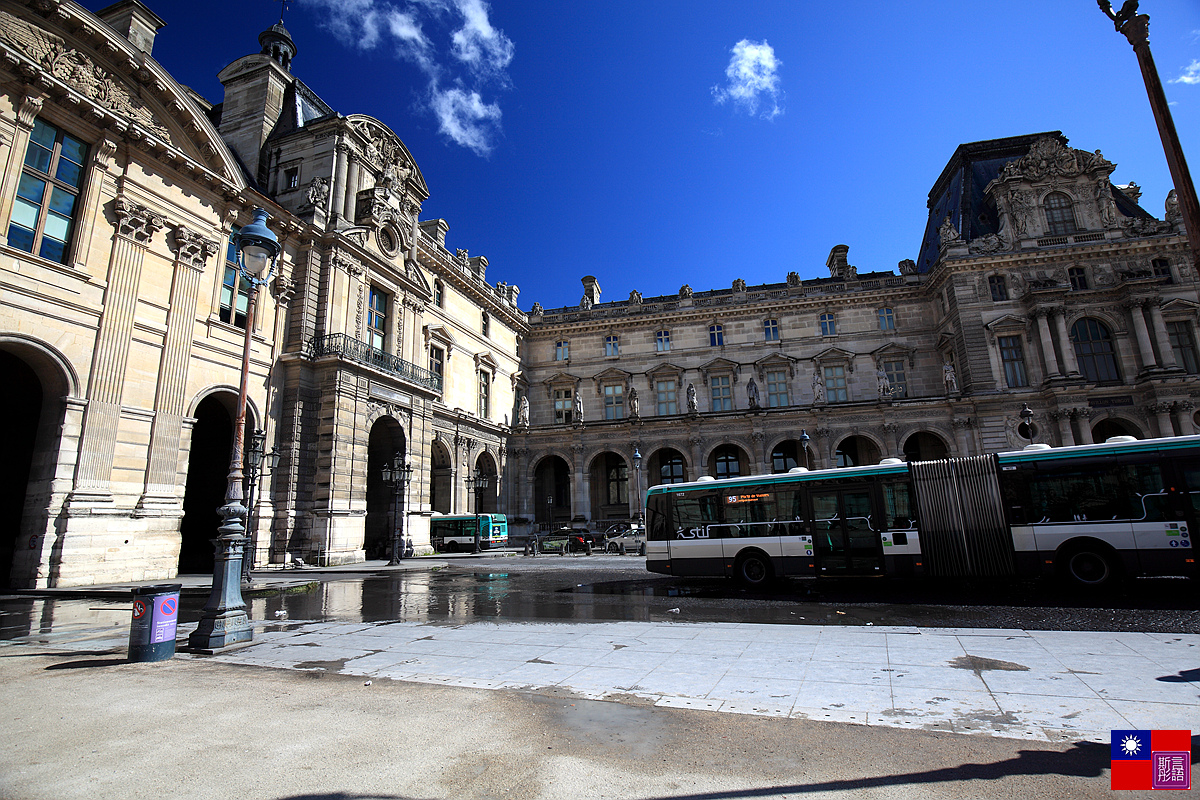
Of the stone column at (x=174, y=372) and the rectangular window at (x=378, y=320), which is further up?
the rectangular window at (x=378, y=320)

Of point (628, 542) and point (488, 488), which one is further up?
point (488, 488)

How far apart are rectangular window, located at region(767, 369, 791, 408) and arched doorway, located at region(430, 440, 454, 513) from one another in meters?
22.2

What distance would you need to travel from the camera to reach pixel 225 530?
27.5 ft

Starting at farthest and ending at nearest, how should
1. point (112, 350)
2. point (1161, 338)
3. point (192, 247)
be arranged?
point (1161, 338) < point (192, 247) < point (112, 350)

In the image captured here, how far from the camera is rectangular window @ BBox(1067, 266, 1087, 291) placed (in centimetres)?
3562

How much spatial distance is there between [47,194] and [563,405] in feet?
102

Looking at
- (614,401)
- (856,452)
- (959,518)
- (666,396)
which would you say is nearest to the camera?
(959,518)

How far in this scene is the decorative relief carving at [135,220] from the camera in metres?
17.4

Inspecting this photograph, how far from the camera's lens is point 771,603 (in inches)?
456

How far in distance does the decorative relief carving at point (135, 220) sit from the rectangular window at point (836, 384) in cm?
3724

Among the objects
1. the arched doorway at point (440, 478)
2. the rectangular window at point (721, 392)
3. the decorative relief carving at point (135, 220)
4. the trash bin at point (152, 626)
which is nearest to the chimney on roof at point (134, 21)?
the decorative relief carving at point (135, 220)

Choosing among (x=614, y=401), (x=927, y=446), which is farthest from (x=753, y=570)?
(x=927, y=446)

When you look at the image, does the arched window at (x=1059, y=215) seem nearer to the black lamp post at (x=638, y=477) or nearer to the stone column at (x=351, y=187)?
the black lamp post at (x=638, y=477)

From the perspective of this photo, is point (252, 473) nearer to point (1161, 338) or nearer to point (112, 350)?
point (112, 350)
